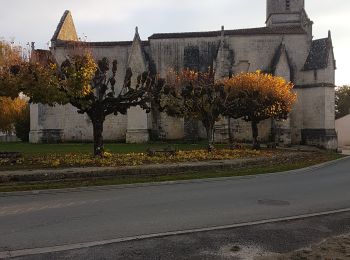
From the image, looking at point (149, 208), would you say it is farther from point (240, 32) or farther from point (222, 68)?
point (240, 32)

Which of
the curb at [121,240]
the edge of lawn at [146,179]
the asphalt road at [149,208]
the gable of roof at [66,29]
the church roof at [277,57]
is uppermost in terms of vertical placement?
the gable of roof at [66,29]

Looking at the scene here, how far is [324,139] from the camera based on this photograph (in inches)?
1529

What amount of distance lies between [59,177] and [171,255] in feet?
34.7

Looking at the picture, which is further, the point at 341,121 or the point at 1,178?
the point at 341,121

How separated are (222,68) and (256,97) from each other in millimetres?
10171

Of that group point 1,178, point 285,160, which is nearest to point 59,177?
point 1,178

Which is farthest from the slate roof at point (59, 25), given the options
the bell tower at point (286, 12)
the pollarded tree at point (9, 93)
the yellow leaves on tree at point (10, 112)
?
the bell tower at point (286, 12)

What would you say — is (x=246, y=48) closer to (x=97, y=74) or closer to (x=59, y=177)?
(x=97, y=74)

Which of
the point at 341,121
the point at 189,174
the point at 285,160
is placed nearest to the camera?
the point at 189,174

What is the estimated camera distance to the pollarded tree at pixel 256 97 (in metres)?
30.3

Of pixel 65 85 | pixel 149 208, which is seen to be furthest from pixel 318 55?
pixel 149 208

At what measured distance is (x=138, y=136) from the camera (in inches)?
1582

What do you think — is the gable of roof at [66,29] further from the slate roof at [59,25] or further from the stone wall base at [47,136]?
the stone wall base at [47,136]

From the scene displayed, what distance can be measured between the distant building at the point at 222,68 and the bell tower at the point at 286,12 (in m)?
4.81
